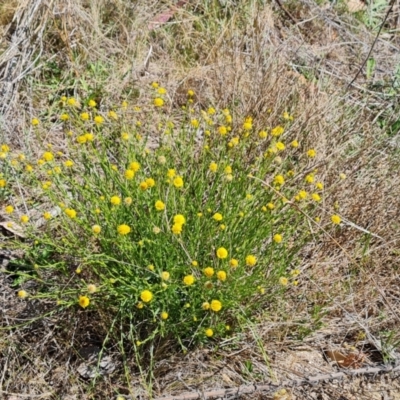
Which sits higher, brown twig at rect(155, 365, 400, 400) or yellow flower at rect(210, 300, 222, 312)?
yellow flower at rect(210, 300, 222, 312)

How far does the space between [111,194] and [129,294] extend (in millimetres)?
374

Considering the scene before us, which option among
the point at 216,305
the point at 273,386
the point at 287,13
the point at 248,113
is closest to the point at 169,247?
the point at 216,305

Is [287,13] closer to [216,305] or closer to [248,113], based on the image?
[248,113]

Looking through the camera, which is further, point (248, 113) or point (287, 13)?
point (287, 13)

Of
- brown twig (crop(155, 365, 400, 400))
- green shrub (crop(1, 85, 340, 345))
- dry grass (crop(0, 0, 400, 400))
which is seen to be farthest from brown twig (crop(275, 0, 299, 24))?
brown twig (crop(155, 365, 400, 400))

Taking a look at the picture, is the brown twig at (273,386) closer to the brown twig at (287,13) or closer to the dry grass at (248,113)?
the dry grass at (248,113)

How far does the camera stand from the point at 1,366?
1864 mm

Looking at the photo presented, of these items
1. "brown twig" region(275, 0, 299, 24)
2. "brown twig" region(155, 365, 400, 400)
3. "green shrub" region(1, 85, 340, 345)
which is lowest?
"brown twig" region(155, 365, 400, 400)

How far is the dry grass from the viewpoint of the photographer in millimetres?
1896

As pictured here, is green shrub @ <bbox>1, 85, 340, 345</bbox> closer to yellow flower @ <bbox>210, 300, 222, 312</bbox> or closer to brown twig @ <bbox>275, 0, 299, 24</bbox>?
yellow flower @ <bbox>210, 300, 222, 312</bbox>

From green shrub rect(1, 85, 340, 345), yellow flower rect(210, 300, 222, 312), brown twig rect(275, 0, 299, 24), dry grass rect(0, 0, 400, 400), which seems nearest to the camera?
yellow flower rect(210, 300, 222, 312)

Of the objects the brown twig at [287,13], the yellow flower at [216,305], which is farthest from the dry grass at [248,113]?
the yellow flower at [216,305]

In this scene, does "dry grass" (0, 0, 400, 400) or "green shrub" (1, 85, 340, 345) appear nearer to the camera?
"green shrub" (1, 85, 340, 345)

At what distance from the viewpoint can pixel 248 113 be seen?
2.73 meters
